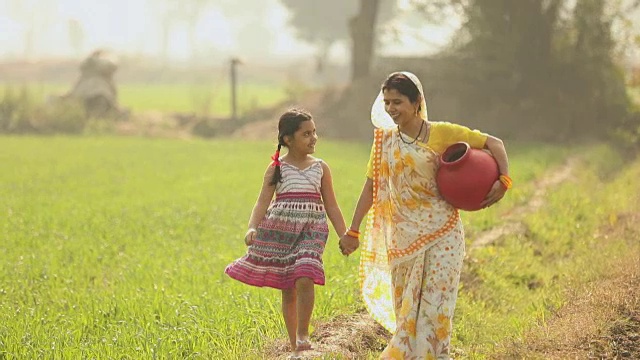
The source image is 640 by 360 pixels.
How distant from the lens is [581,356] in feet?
17.3

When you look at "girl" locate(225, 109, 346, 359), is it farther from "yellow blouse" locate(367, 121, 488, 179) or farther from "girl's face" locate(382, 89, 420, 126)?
"yellow blouse" locate(367, 121, 488, 179)

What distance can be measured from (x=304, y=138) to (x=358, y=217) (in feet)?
1.73

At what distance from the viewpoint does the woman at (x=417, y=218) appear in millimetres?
5008

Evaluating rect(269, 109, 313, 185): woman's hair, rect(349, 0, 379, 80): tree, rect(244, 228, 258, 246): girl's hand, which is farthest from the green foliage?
rect(244, 228, 258, 246): girl's hand

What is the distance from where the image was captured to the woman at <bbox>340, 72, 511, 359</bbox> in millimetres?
5008

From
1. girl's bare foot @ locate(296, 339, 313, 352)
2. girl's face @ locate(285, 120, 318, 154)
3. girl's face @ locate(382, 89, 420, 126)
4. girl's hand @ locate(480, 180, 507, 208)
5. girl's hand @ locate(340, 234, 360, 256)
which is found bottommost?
girl's bare foot @ locate(296, 339, 313, 352)

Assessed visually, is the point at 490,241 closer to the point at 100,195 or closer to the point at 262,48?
the point at 100,195

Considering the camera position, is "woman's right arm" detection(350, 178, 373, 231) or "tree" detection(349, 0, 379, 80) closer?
"woman's right arm" detection(350, 178, 373, 231)

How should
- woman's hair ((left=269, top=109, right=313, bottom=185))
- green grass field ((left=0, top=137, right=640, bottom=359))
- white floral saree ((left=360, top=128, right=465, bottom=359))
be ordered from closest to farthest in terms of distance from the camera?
white floral saree ((left=360, top=128, right=465, bottom=359))
woman's hair ((left=269, top=109, right=313, bottom=185))
green grass field ((left=0, top=137, right=640, bottom=359))

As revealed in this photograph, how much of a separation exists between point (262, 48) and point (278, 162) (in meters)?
124

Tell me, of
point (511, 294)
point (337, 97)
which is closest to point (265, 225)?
point (511, 294)

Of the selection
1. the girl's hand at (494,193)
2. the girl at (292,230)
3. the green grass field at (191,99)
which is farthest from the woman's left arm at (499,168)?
the green grass field at (191,99)

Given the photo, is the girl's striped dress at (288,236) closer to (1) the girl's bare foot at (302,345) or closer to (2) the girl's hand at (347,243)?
(2) the girl's hand at (347,243)

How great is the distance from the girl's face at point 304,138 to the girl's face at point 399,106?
1.46 feet
